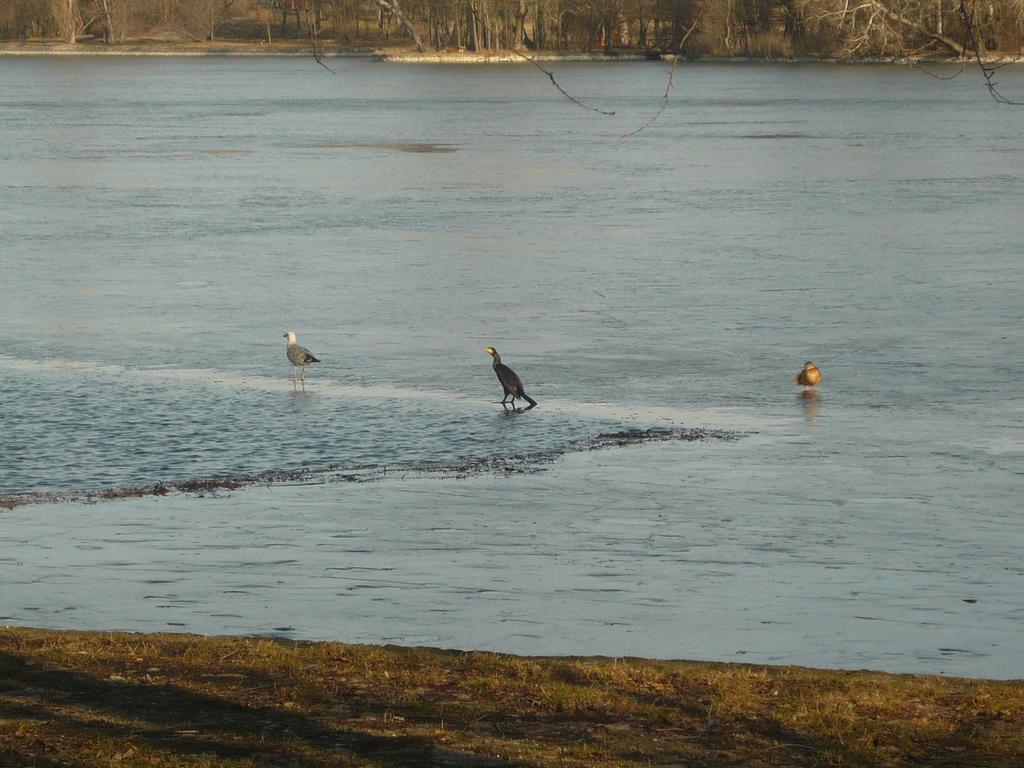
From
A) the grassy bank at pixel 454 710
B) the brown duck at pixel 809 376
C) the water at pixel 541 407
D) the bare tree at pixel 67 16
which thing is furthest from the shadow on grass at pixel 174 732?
A: the bare tree at pixel 67 16

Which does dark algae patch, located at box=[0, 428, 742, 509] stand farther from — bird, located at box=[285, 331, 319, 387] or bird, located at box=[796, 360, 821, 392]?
bird, located at box=[285, 331, 319, 387]

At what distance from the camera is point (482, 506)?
37.8 ft

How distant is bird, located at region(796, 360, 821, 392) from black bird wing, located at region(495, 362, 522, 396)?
8.73 ft

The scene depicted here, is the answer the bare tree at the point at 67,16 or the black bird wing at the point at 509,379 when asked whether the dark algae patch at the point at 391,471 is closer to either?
the black bird wing at the point at 509,379

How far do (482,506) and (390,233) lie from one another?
17.3m

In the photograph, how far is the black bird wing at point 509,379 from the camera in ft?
48.4

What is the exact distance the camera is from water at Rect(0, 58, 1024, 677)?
898cm

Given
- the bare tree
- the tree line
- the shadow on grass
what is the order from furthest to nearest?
the bare tree, the tree line, the shadow on grass

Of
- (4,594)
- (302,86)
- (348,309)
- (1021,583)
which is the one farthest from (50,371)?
(302,86)

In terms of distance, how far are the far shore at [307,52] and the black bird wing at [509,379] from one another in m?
112

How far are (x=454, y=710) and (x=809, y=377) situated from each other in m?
9.61

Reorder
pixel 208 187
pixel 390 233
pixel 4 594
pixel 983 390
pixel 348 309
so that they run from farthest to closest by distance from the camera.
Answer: pixel 208 187 < pixel 390 233 < pixel 348 309 < pixel 983 390 < pixel 4 594

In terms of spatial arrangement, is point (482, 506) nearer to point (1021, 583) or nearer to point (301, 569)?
point (301, 569)

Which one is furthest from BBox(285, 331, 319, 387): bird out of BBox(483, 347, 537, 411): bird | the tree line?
the tree line
